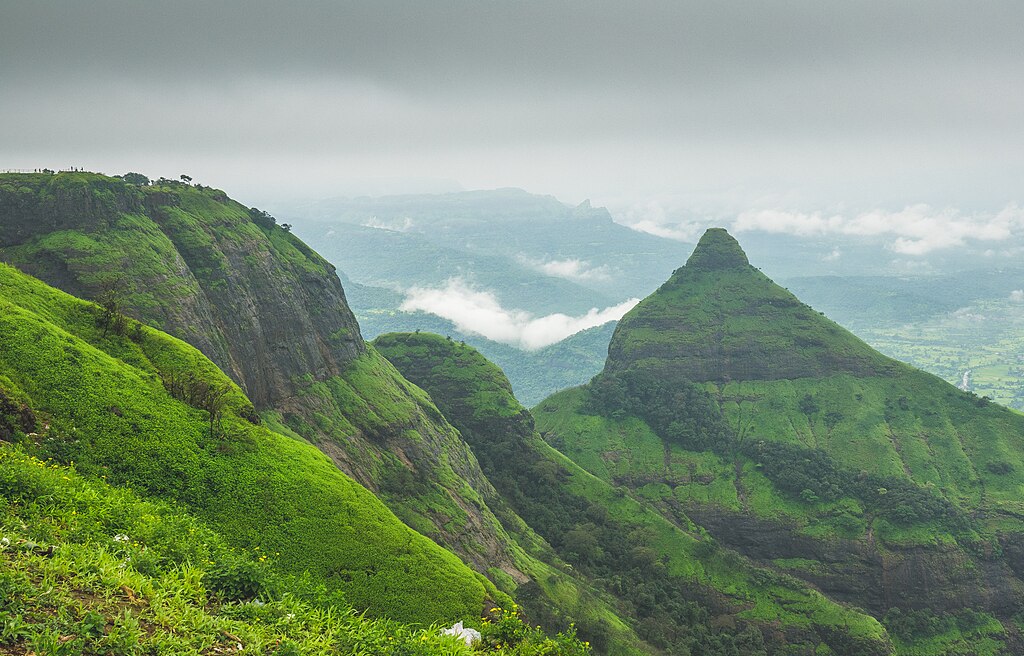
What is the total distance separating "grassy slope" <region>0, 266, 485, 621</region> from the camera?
26078 millimetres

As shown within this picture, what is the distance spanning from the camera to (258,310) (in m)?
87.5

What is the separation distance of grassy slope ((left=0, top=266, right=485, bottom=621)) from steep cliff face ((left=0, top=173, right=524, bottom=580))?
36.3 metres

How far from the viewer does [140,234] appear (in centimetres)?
7788

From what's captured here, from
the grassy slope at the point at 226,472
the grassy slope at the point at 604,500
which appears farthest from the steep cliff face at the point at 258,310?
the grassy slope at the point at 604,500

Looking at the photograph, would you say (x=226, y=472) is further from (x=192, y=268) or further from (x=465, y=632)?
(x=192, y=268)

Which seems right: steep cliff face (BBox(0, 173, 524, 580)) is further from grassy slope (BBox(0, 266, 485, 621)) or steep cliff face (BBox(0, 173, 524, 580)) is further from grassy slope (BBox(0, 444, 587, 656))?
grassy slope (BBox(0, 444, 587, 656))

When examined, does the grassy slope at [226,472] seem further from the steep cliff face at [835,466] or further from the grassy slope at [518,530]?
the steep cliff face at [835,466]

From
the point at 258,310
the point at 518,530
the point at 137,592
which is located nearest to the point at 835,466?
the point at 518,530

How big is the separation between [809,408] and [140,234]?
181 m

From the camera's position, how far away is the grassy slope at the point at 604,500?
116062 mm

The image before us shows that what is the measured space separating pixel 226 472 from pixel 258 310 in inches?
2541

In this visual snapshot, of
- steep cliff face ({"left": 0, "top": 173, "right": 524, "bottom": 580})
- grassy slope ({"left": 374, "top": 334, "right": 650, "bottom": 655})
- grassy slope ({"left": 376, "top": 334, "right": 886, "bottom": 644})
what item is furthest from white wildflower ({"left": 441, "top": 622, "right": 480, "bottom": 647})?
grassy slope ({"left": 376, "top": 334, "right": 886, "bottom": 644})

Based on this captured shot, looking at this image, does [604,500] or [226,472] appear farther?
[604,500]

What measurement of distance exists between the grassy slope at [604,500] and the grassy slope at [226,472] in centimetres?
10107
